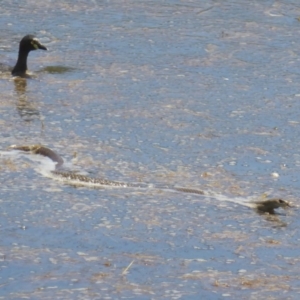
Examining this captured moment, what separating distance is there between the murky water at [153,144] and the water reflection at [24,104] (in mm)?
20

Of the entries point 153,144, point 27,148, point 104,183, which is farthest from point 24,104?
point 104,183

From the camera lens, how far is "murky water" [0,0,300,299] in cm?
→ 509

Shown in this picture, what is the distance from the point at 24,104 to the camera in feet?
26.0

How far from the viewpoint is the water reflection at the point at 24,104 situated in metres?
7.58

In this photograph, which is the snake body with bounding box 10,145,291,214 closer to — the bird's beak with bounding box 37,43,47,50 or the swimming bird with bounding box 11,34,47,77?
the swimming bird with bounding box 11,34,47,77

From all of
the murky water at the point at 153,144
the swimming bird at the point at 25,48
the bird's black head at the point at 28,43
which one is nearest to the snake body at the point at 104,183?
the murky water at the point at 153,144

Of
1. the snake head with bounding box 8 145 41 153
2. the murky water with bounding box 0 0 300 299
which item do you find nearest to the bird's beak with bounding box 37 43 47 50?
the murky water with bounding box 0 0 300 299

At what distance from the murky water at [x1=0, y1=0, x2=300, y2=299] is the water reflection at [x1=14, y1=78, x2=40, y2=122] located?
0.02m

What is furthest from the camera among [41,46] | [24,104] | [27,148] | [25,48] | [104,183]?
[41,46]

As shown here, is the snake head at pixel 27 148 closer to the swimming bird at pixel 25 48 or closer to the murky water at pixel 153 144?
the murky water at pixel 153 144

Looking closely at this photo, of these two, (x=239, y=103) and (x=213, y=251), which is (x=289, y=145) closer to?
(x=239, y=103)

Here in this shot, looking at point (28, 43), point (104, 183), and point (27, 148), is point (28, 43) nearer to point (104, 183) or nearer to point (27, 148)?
point (27, 148)

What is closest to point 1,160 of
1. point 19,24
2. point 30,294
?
point 30,294

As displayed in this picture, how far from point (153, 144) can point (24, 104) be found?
1.28m
